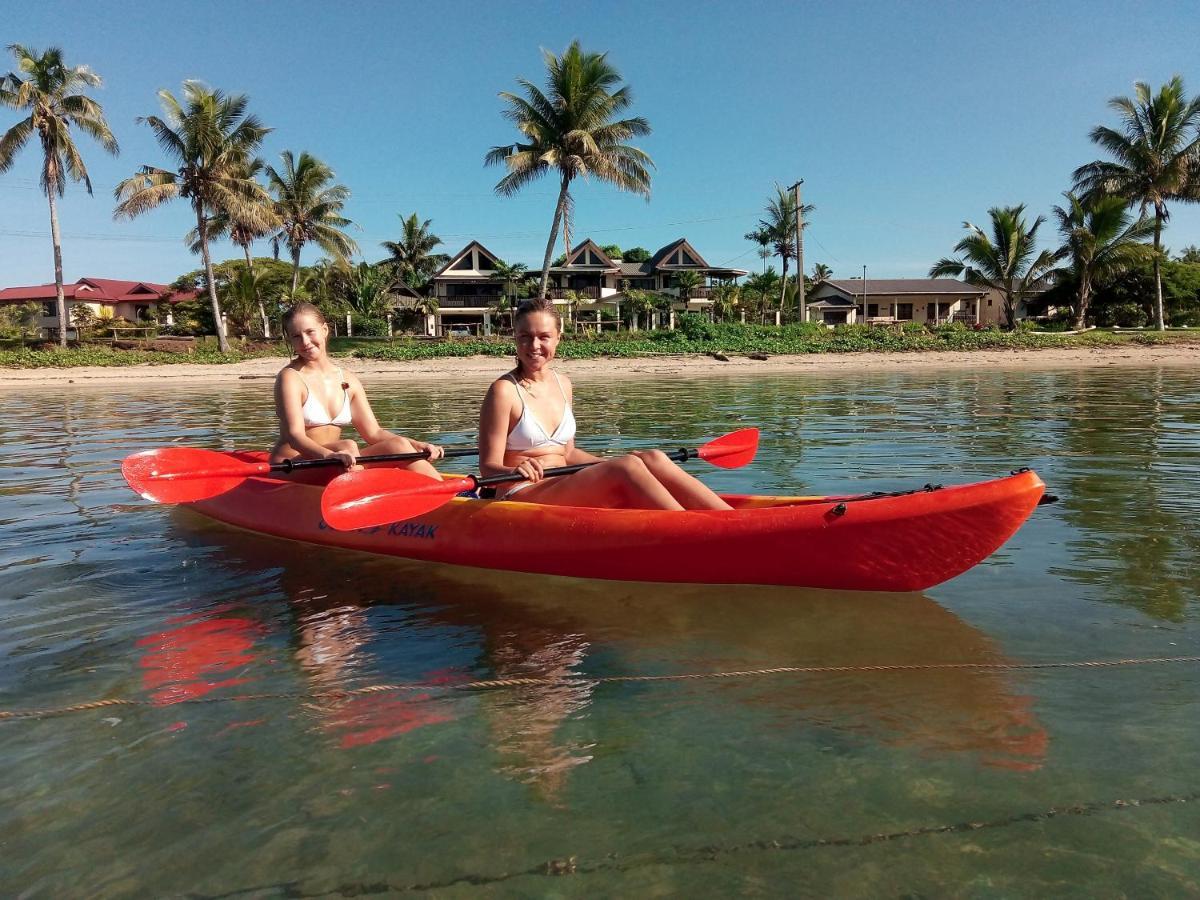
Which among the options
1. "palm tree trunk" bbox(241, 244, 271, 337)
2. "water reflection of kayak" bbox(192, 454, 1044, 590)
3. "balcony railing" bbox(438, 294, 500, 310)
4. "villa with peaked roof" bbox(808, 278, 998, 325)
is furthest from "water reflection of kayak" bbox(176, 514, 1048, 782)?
"villa with peaked roof" bbox(808, 278, 998, 325)

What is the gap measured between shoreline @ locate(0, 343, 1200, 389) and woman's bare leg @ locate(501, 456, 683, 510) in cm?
2047

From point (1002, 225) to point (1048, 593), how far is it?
38.8 meters

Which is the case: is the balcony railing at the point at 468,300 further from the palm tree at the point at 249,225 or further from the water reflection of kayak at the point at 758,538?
the water reflection of kayak at the point at 758,538

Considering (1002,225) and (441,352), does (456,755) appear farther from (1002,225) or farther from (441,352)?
(1002,225)

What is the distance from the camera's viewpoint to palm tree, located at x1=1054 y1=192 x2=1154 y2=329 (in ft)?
118

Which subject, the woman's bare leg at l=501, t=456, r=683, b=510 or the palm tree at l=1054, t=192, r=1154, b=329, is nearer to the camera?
the woman's bare leg at l=501, t=456, r=683, b=510

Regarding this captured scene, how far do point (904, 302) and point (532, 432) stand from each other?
5244 cm

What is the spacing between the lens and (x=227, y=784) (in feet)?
7.91

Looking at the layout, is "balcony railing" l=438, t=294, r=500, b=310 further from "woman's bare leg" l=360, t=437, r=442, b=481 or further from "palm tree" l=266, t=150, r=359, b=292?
"woman's bare leg" l=360, t=437, r=442, b=481

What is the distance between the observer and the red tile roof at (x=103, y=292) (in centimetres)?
5134

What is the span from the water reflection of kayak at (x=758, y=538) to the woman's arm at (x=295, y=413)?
0.91 metres

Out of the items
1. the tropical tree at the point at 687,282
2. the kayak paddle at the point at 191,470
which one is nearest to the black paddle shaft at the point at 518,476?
the kayak paddle at the point at 191,470

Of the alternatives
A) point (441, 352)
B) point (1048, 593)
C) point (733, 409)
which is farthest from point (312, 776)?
point (441, 352)

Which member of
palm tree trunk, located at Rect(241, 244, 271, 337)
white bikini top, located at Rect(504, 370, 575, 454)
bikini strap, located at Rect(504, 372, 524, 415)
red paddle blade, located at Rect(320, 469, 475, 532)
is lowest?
red paddle blade, located at Rect(320, 469, 475, 532)
